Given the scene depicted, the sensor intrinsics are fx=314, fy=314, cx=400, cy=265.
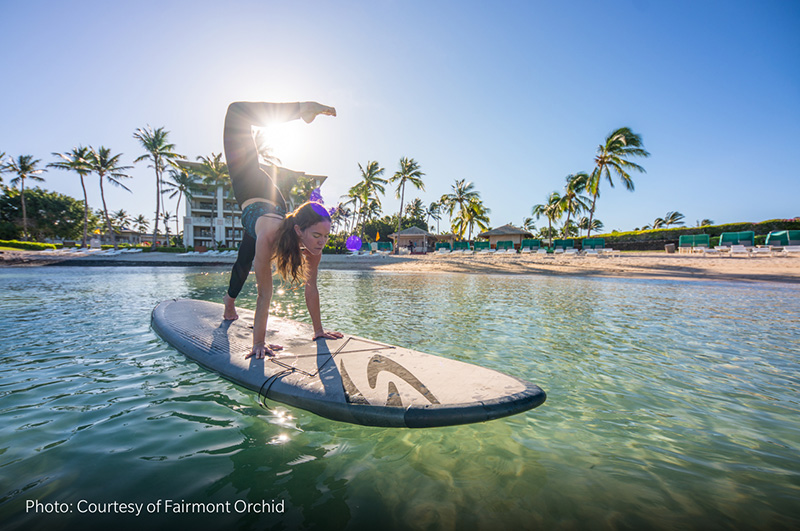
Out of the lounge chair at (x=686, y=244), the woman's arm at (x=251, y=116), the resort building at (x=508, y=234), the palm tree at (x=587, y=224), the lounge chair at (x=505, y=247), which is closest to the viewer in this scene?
the woman's arm at (x=251, y=116)

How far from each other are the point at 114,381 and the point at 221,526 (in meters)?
2.06

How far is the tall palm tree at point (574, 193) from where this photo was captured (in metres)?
34.9

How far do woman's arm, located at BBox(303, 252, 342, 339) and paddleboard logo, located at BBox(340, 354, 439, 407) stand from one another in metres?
0.83

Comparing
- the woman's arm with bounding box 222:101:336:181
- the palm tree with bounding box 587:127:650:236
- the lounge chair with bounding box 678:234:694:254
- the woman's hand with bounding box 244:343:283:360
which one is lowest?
the woman's hand with bounding box 244:343:283:360

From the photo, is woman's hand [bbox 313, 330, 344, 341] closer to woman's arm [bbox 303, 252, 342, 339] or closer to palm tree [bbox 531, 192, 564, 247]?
woman's arm [bbox 303, 252, 342, 339]

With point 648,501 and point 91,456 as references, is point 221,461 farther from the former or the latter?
point 648,501

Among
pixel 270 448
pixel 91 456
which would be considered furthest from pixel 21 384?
pixel 270 448

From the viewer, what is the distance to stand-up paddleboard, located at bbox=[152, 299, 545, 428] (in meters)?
1.74

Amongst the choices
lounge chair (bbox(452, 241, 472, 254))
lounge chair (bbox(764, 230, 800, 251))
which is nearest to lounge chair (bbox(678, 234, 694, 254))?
lounge chair (bbox(764, 230, 800, 251))

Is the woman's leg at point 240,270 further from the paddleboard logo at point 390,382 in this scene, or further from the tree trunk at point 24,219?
the tree trunk at point 24,219

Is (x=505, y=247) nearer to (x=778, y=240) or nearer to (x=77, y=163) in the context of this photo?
(x=778, y=240)

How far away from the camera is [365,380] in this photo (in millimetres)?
2129

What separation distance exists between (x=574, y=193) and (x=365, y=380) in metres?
40.6

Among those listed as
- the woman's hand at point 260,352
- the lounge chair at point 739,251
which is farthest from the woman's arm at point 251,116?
the lounge chair at point 739,251
